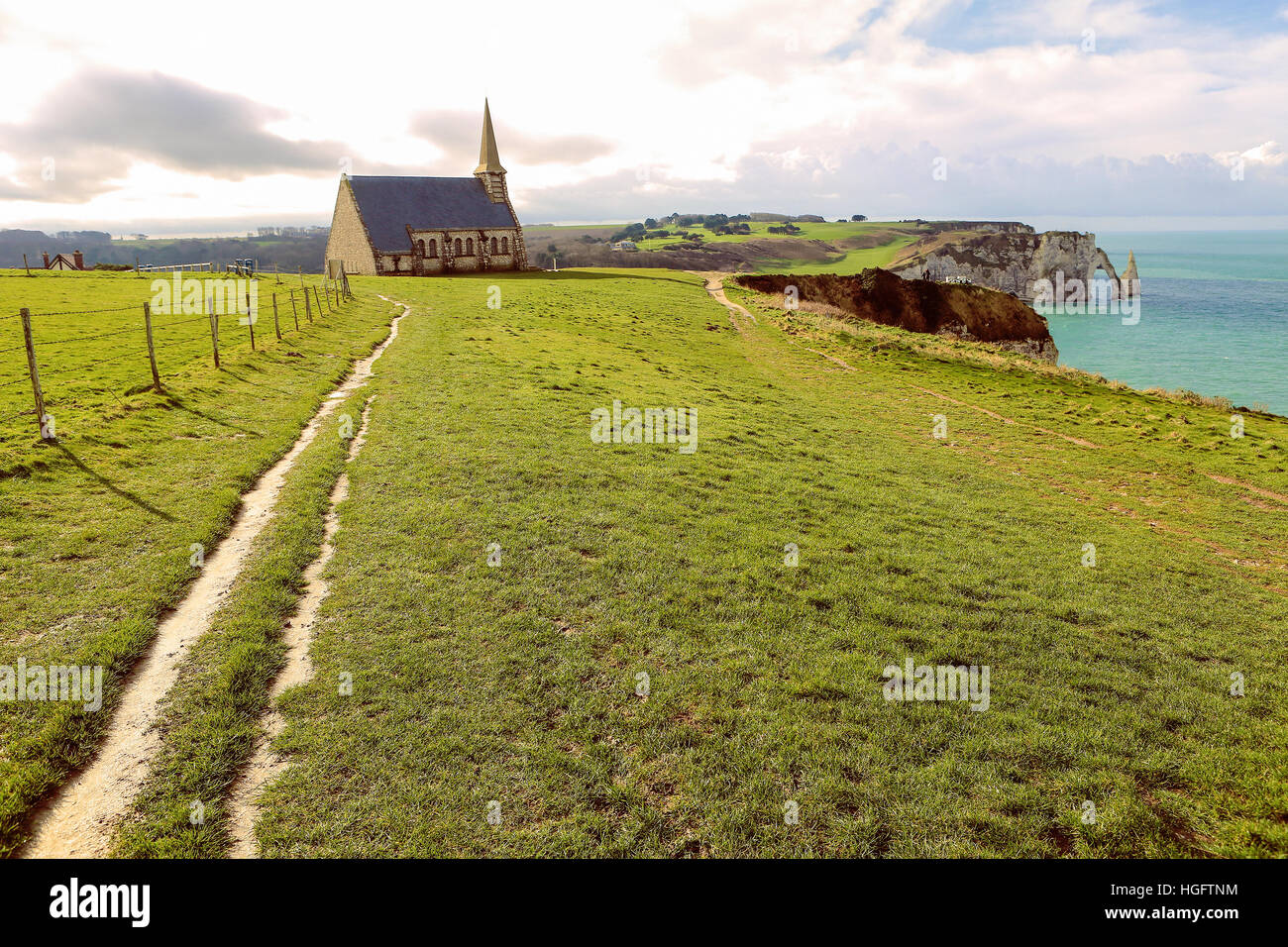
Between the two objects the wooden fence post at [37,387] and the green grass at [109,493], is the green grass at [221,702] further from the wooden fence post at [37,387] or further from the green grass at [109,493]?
the wooden fence post at [37,387]

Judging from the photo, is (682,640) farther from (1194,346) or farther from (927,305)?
(1194,346)

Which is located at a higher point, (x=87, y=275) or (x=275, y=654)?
(x=87, y=275)

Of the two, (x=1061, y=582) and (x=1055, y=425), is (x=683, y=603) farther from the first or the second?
(x=1055, y=425)

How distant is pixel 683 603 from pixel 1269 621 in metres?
12.4

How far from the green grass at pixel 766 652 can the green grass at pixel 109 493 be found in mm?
2576

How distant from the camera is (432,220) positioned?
94.9m

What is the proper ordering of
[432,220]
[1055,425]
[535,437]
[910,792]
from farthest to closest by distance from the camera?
1. [432,220]
2. [1055,425]
3. [535,437]
4. [910,792]

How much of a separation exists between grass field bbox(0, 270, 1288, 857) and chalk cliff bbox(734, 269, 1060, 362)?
62.7m

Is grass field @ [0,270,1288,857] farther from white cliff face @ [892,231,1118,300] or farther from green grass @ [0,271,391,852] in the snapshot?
white cliff face @ [892,231,1118,300]

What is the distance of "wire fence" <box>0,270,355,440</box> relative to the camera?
833 inches

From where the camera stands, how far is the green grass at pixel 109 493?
25.2ft

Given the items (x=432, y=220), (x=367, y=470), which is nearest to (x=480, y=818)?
(x=367, y=470)

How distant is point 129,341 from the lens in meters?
32.0

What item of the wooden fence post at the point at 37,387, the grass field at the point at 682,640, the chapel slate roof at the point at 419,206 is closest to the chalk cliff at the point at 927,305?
the chapel slate roof at the point at 419,206
